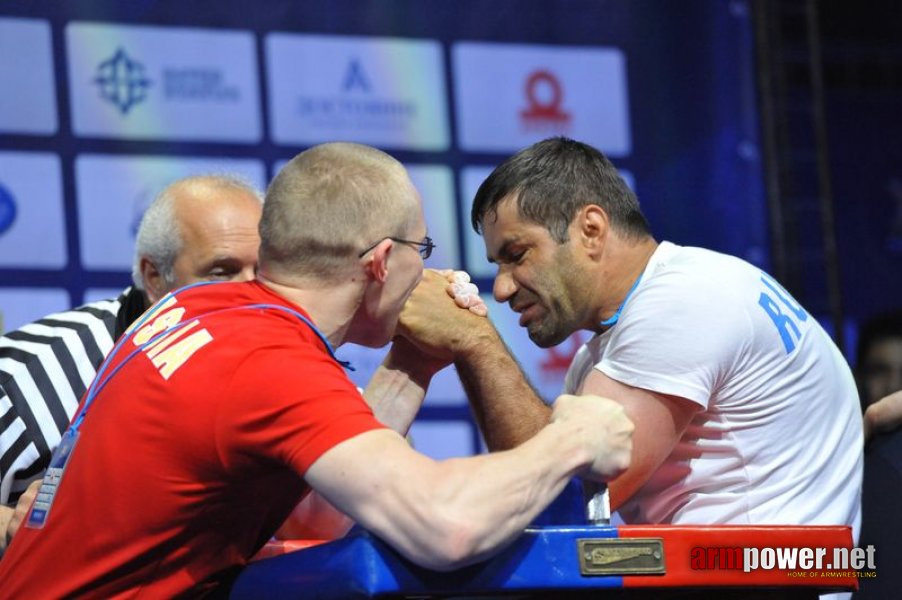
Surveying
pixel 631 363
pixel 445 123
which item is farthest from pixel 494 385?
pixel 445 123

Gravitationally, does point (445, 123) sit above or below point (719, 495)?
above

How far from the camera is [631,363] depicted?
200 centimetres

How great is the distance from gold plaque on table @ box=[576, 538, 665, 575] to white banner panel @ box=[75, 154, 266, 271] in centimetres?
236

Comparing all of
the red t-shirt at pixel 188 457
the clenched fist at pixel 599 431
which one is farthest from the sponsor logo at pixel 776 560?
the red t-shirt at pixel 188 457

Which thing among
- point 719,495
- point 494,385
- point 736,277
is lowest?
point 719,495

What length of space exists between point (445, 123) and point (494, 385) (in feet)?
5.93

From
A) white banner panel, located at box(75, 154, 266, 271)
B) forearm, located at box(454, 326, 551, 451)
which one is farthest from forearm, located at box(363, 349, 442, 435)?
white banner panel, located at box(75, 154, 266, 271)

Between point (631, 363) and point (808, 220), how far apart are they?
8.22ft

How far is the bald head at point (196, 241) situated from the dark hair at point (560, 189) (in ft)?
1.96

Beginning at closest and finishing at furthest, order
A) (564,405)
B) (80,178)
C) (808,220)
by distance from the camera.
A: (564,405) < (80,178) < (808,220)

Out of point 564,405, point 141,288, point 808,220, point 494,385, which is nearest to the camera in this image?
point 564,405

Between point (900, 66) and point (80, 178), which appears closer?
point (80, 178)

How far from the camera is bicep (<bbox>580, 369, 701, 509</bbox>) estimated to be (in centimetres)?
195

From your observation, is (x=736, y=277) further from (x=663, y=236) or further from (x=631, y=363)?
(x=663, y=236)
